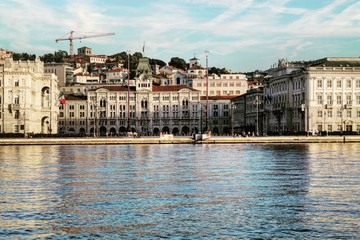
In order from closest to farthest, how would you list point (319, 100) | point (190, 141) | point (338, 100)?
point (190, 141) → point (319, 100) → point (338, 100)

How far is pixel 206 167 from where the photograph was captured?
45594 millimetres

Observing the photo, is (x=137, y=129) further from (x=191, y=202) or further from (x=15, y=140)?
(x=191, y=202)

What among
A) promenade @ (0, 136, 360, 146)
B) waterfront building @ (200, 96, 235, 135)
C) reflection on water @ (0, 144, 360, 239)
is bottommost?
reflection on water @ (0, 144, 360, 239)

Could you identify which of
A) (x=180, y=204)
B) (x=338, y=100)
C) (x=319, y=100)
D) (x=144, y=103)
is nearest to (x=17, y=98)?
(x=144, y=103)

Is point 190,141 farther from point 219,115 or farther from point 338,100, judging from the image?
point 219,115

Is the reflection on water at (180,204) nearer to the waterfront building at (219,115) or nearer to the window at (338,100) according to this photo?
the window at (338,100)

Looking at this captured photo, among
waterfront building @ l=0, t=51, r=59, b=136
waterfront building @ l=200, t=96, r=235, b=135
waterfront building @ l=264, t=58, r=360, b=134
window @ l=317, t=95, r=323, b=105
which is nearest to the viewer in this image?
waterfront building @ l=264, t=58, r=360, b=134

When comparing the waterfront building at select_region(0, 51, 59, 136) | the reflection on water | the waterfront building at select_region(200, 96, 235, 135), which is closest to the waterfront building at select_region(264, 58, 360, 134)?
the waterfront building at select_region(0, 51, 59, 136)

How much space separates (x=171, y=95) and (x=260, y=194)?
14927 centimetres

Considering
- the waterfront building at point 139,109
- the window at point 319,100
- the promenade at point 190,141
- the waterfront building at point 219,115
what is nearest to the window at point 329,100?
A: the window at point 319,100

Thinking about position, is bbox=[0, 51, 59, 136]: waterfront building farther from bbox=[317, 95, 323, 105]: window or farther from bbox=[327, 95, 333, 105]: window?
bbox=[327, 95, 333, 105]: window

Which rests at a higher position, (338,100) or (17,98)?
(17,98)

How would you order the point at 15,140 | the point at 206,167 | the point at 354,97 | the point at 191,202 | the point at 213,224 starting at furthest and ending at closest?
the point at 354,97
the point at 15,140
the point at 206,167
the point at 191,202
the point at 213,224

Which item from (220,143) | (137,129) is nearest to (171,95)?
(137,129)
